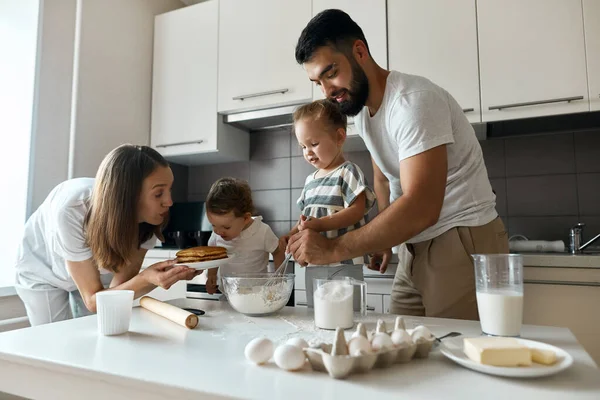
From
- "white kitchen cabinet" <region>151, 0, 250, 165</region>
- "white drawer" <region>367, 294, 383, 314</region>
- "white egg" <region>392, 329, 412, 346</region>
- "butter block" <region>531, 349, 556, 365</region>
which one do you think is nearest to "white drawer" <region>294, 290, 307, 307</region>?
"white drawer" <region>367, 294, 383, 314</region>

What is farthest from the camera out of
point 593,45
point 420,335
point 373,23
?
point 373,23

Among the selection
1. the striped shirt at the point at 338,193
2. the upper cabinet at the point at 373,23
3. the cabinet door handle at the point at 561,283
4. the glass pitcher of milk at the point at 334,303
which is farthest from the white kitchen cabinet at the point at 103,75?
the cabinet door handle at the point at 561,283

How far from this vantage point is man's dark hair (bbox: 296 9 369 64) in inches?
44.3

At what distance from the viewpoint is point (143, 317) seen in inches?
37.2

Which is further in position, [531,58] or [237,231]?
[531,58]

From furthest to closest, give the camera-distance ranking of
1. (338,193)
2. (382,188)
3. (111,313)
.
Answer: (382,188) → (338,193) → (111,313)

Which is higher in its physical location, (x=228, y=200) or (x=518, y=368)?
(x=228, y=200)

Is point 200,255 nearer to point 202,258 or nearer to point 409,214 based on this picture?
point 202,258

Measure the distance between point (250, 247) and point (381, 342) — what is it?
1.09 metres

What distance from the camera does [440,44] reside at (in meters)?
2.00

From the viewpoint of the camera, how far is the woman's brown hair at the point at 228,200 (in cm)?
157

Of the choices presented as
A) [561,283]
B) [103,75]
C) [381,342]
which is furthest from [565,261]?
[103,75]

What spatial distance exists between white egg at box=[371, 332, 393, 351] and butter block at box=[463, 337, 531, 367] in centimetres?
12

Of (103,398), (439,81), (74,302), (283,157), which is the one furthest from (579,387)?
(283,157)
